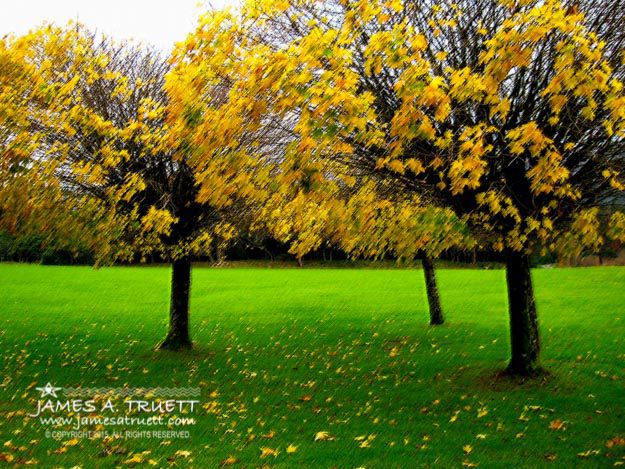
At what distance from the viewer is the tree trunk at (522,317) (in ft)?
38.0

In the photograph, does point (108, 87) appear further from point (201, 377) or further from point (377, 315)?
point (377, 315)

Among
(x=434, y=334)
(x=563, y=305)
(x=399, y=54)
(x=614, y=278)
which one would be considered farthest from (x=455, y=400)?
(x=614, y=278)

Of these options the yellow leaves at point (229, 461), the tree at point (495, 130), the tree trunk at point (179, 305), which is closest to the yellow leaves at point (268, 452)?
the yellow leaves at point (229, 461)

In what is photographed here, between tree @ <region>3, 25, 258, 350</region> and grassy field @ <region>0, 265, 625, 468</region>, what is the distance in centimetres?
289

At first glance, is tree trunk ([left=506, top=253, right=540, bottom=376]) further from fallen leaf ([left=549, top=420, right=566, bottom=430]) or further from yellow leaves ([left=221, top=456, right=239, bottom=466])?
yellow leaves ([left=221, top=456, right=239, bottom=466])

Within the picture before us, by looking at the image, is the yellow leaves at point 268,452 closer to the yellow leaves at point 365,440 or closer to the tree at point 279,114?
the yellow leaves at point 365,440

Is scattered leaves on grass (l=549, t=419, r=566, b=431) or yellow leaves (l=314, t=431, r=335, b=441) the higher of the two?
scattered leaves on grass (l=549, t=419, r=566, b=431)

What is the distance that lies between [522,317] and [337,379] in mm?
3915

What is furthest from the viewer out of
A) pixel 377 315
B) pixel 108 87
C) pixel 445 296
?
pixel 445 296

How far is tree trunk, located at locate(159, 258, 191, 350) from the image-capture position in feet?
53.0

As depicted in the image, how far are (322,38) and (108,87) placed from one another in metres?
10.1

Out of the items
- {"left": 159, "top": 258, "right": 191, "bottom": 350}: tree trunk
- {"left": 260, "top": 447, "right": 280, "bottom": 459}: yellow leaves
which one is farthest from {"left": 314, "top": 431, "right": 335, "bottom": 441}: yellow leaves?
{"left": 159, "top": 258, "right": 191, "bottom": 350}: tree trunk

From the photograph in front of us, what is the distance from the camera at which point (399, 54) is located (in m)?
6.61

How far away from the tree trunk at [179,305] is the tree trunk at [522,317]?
8175 millimetres
